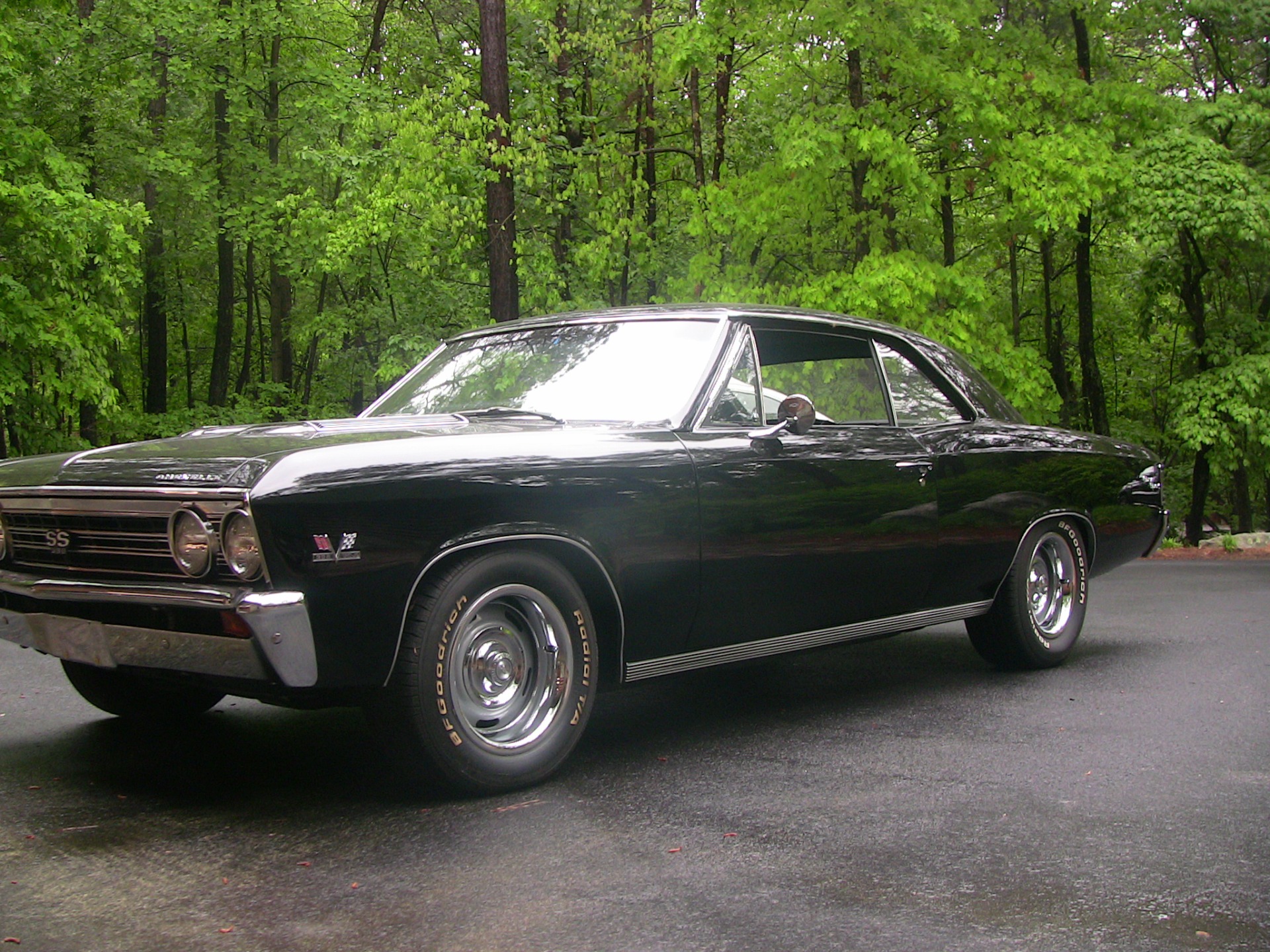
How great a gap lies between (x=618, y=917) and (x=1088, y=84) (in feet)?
55.0

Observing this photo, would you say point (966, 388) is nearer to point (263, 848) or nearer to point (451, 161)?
point (263, 848)

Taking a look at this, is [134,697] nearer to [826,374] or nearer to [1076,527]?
[826,374]

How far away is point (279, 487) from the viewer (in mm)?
3562

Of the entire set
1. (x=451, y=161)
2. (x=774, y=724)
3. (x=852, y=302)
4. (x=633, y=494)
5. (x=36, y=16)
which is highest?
(x=36, y=16)

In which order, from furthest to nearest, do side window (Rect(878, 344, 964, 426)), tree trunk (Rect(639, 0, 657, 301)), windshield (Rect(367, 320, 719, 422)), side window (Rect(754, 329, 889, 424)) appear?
tree trunk (Rect(639, 0, 657, 301)) < side window (Rect(878, 344, 964, 426)) < side window (Rect(754, 329, 889, 424)) < windshield (Rect(367, 320, 719, 422))

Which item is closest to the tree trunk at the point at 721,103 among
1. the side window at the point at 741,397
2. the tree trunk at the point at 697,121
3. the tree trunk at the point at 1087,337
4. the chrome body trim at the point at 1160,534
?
the tree trunk at the point at 697,121

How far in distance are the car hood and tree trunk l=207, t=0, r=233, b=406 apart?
66.8ft

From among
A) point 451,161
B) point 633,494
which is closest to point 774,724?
point 633,494

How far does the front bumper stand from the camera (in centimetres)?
352

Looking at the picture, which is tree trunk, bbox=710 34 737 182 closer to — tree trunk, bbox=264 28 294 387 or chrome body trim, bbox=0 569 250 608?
tree trunk, bbox=264 28 294 387

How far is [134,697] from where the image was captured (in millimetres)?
5109

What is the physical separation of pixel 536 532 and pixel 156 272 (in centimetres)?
2581

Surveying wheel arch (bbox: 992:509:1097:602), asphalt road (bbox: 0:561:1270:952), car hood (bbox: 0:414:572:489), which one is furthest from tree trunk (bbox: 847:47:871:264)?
car hood (bbox: 0:414:572:489)

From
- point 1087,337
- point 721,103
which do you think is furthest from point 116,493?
point 1087,337
